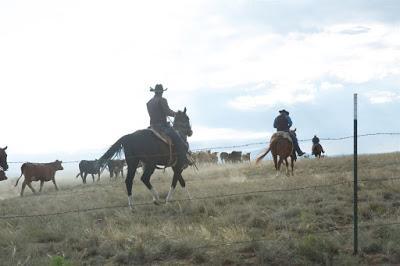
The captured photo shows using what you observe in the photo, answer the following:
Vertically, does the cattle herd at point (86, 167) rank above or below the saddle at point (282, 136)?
below

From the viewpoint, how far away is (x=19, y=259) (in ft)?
26.8

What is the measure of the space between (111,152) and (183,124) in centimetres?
256

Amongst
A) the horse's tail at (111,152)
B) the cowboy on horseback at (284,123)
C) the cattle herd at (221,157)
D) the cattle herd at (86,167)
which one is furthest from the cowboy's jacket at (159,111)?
the cattle herd at (221,157)

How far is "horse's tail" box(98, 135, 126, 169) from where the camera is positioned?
45.3 feet

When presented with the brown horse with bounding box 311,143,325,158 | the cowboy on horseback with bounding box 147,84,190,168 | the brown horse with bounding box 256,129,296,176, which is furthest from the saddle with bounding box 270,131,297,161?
the brown horse with bounding box 311,143,325,158

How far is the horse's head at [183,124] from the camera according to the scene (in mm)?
15242

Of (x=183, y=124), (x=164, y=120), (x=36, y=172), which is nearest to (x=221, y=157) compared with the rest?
(x=36, y=172)

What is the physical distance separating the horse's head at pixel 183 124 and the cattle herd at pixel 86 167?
7.51 feet

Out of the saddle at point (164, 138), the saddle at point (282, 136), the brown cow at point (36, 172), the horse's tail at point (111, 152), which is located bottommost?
the brown cow at point (36, 172)

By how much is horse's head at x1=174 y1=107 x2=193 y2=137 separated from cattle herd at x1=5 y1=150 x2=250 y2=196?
229 centimetres

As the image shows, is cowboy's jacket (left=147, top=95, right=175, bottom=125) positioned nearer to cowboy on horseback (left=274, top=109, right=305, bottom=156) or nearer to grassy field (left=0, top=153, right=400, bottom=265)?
grassy field (left=0, top=153, right=400, bottom=265)

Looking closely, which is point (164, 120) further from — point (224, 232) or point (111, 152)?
point (224, 232)

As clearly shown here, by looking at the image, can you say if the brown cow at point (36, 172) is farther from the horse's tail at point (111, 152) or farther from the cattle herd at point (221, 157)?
the cattle herd at point (221, 157)

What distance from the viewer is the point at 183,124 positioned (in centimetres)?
1530
